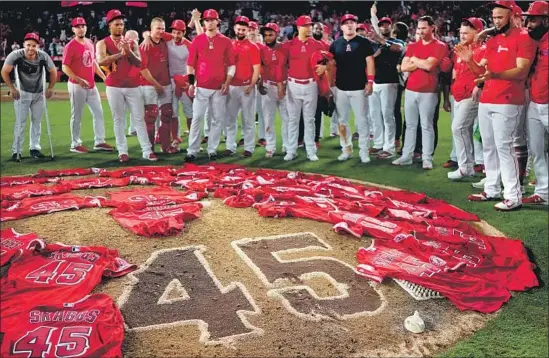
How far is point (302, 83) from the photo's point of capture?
980 cm

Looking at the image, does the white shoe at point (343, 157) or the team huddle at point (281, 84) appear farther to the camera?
the white shoe at point (343, 157)

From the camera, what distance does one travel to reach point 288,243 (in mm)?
5707

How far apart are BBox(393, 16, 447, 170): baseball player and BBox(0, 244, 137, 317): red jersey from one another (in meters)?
5.90

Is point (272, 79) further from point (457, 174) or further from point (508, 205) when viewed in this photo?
point (508, 205)

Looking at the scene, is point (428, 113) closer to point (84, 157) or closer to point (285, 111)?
point (285, 111)

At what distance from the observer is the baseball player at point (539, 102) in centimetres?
664

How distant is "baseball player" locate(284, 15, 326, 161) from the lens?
9.62 metres

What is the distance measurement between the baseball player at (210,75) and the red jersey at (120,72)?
3.23 feet

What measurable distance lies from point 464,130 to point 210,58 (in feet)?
14.5

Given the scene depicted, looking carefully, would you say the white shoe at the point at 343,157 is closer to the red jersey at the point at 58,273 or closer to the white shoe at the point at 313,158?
the white shoe at the point at 313,158

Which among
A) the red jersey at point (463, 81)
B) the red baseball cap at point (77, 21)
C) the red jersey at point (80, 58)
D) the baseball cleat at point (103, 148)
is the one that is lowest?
the baseball cleat at point (103, 148)

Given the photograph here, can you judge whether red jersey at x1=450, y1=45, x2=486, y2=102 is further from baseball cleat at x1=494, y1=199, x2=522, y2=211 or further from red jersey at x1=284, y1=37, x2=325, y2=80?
red jersey at x1=284, y1=37, x2=325, y2=80

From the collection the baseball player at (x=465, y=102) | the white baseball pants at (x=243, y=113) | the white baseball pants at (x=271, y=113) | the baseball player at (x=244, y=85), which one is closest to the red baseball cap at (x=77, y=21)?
the baseball player at (x=244, y=85)

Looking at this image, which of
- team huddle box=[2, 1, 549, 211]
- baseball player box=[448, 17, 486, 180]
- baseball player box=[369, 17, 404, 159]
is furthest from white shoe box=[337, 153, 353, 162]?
baseball player box=[448, 17, 486, 180]
